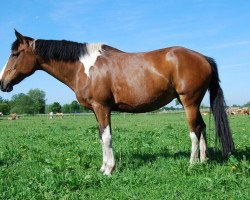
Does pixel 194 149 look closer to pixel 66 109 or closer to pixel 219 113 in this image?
pixel 219 113

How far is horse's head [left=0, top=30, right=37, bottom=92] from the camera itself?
786 cm

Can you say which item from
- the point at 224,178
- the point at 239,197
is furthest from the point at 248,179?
the point at 239,197

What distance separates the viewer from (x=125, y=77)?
748 centimetres

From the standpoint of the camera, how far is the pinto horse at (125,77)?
24.1 ft

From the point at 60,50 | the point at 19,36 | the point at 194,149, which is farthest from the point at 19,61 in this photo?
the point at 194,149

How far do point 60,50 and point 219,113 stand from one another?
151 inches

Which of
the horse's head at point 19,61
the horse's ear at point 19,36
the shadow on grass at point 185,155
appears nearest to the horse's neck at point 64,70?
the horse's head at point 19,61

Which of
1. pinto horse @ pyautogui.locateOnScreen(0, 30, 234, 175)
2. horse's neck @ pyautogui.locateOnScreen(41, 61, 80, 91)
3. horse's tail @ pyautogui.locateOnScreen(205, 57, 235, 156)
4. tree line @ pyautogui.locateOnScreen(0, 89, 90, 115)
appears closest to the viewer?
pinto horse @ pyautogui.locateOnScreen(0, 30, 234, 175)

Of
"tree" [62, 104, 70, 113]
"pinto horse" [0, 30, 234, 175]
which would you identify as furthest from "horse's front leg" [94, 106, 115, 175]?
"tree" [62, 104, 70, 113]

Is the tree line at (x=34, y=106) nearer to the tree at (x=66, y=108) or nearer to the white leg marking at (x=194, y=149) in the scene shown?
the tree at (x=66, y=108)

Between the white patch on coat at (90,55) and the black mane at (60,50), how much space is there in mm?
92

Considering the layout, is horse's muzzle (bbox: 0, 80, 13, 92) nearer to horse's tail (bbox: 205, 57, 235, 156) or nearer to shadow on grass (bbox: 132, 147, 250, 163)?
shadow on grass (bbox: 132, 147, 250, 163)

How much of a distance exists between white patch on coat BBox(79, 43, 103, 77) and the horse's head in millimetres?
1204

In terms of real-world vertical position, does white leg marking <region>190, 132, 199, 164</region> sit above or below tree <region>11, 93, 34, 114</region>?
below
